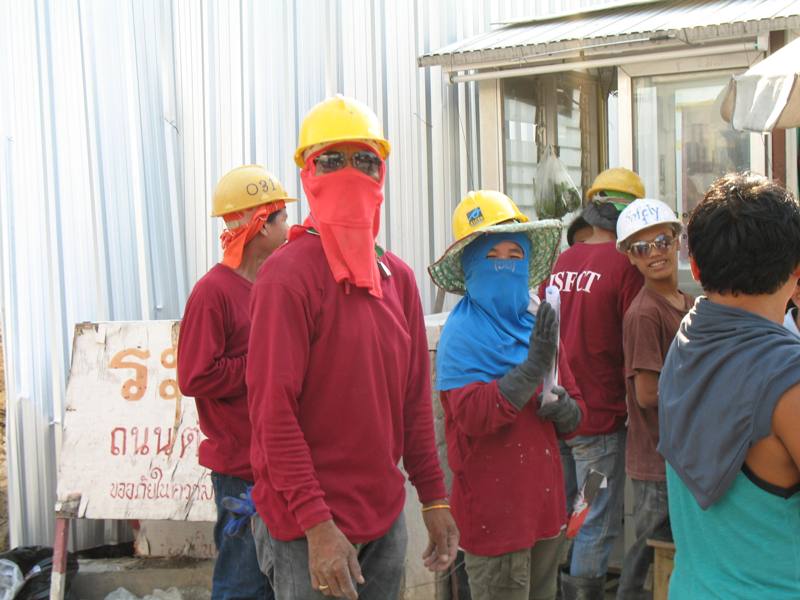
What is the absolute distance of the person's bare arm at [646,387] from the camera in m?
4.04

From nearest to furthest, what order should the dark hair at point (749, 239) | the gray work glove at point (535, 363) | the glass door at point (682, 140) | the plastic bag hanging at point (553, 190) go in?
the dark hair at point (749, 239) → the gray work glove at point (535, 363) → the glass door at point (682, 140) → the plastic bag hanging at point (553, 190)

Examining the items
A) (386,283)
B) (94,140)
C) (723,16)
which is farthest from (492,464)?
(94,140)

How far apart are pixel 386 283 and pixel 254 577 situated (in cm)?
153

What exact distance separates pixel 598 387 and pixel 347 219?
82.8 inches

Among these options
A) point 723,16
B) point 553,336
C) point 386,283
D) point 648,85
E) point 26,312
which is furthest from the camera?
point 26,312

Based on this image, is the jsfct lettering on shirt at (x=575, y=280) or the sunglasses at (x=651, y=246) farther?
the jsfct lettering on shirt at (x=575, y=280)

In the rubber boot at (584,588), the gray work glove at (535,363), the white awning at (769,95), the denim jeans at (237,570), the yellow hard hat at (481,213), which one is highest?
the white awning at (769,95)

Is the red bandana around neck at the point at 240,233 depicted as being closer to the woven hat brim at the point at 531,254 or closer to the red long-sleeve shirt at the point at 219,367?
the red long-sleeve shirt at the point at 219,367

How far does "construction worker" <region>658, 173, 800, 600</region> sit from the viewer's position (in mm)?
2008

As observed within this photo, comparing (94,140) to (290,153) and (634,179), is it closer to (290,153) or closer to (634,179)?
(290,153)

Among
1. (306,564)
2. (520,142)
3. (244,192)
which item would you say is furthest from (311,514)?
(520,142)

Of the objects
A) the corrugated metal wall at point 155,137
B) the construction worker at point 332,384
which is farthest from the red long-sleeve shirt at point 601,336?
the construction worker at point 332,384

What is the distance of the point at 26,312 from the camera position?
599 cm

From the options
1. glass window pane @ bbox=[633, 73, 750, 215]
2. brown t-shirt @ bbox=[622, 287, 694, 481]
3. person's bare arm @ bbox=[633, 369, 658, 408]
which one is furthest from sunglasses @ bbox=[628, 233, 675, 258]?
glass window pane @ bbox=[633, 73, 750, 215]
